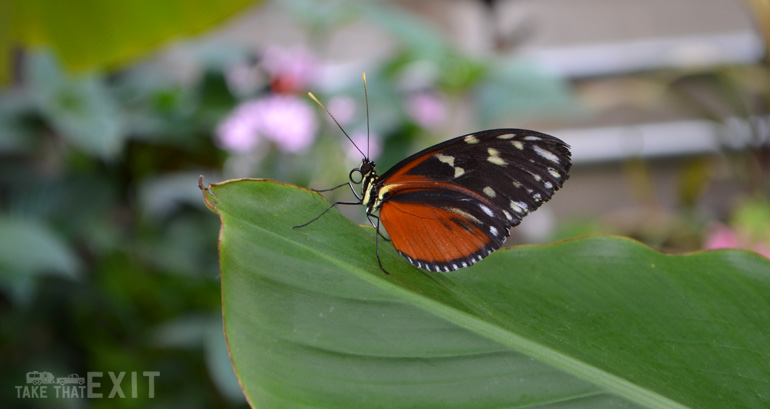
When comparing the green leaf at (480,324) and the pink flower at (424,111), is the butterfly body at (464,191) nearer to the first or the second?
the green leaf at (480,324)

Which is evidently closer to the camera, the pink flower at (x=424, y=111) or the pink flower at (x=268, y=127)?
the pink flower at (x=268, y=127)

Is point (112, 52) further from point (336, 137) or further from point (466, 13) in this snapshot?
point (466, 13)

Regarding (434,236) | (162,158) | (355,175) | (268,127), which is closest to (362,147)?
(355,175)

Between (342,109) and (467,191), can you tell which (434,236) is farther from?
(342,109)

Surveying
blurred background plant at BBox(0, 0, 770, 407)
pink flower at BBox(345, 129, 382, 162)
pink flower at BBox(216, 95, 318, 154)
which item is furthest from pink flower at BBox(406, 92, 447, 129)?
pink flower at BBox(216, 95, 318, 154)

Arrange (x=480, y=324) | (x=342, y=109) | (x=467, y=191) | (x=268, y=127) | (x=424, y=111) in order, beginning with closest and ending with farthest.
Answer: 1. (x=480, y=324)
2. (x=467, y=191)
3. (x=268, y=127)
4. (x=342, y=109)
5. (x=424, y=111)

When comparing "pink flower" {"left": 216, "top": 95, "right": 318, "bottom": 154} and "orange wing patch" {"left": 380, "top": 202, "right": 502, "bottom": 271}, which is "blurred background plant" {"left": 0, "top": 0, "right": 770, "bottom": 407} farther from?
"orange wing patch" {"left": 380, "top": 202, "right": 502, "bottom": 271}

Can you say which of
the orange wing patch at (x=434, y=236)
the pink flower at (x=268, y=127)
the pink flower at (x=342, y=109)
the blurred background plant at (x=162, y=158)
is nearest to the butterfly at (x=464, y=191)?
the orange wing patch at (x=434, y=236)

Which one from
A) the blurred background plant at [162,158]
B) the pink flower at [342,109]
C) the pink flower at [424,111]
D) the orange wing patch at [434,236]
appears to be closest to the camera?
the orange wing patch at [434,236]
